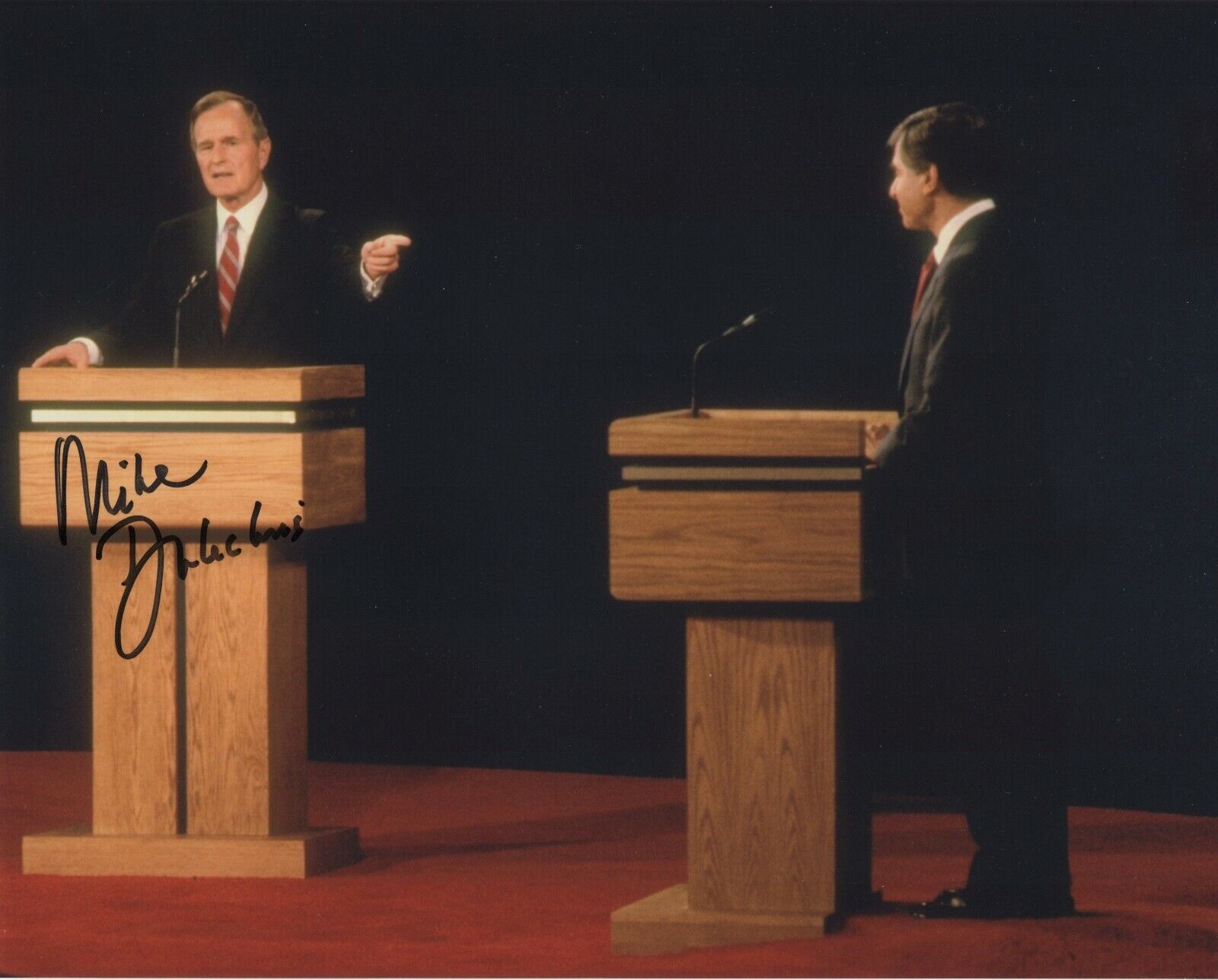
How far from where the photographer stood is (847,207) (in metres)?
5.45

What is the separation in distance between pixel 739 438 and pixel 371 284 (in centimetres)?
129

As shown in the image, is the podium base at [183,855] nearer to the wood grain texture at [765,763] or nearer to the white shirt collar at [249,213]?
the wood grain texture at [765,763]

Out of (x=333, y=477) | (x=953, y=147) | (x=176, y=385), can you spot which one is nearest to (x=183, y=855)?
(x=333, y=477)

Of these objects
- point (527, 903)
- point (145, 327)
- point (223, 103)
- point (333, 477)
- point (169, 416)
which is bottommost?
point (527, 903)

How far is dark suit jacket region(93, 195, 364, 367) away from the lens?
473 centimetres

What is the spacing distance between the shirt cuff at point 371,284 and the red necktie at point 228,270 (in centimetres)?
27

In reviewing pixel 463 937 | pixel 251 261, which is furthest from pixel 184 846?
pixel 251 261

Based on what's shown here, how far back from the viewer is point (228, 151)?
4.74 meters

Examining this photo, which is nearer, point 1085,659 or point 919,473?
point 919,473

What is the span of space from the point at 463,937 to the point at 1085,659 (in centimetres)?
207

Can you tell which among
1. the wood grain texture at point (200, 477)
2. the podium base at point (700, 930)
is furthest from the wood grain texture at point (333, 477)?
the podium base at point (700, 930)

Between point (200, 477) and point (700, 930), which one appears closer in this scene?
point (700, 930)

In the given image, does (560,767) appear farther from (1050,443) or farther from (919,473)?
(919,473)

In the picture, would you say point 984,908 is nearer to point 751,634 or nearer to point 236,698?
point 751,634
